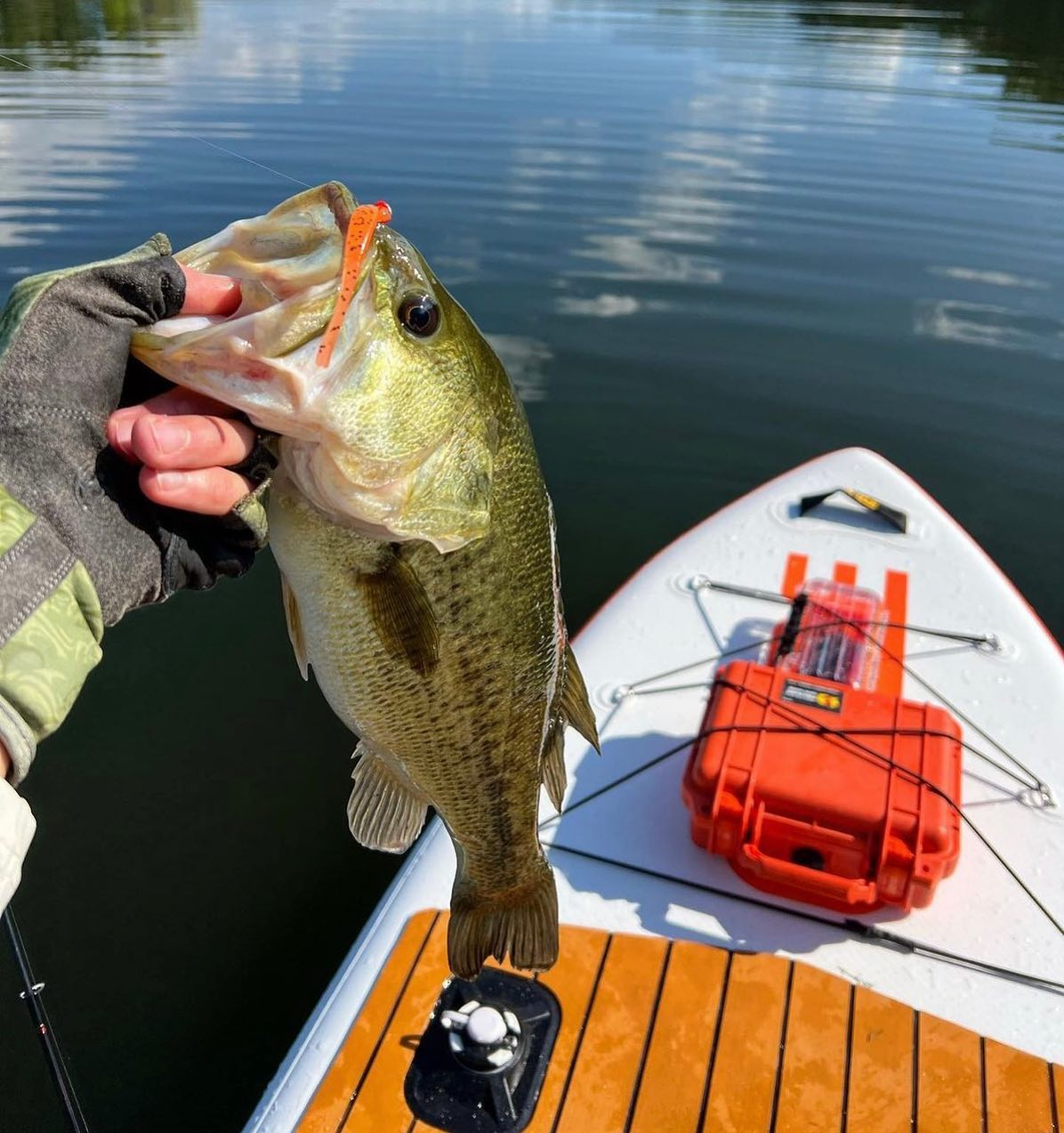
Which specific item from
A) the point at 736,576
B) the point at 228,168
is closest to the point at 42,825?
the point at 736,576

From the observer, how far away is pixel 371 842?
2.04 metres

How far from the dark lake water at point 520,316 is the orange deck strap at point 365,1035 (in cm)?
88

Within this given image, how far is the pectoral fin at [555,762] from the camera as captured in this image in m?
2.02

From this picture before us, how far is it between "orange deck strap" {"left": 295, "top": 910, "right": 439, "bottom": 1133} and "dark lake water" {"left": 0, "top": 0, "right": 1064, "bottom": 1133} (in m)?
0.88

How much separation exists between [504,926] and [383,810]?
43 cm

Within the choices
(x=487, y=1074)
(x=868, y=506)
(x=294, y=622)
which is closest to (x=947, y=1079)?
(x=487, y=1074)

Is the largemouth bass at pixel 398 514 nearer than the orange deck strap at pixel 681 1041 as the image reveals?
Yes

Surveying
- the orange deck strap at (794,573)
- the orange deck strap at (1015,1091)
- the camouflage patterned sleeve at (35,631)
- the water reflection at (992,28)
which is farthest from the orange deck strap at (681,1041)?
the water reflection at (992,28)

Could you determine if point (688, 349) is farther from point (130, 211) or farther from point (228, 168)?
point (228, 168)

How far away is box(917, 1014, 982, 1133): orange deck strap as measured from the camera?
95.2 inches

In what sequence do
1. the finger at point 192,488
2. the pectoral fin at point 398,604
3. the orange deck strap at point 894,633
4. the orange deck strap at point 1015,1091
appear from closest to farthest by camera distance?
the finger at point 192,488
the pectoral fin at point 398,604
the orange deck strap at point 1015,1091
the orange deck strap at point 894,633

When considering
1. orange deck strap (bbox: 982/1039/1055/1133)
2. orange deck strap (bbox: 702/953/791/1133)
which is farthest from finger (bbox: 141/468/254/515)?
orange deck strap (bbox: 982/1039/1055/1133)

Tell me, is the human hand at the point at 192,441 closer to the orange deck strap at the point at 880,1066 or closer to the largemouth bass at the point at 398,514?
the largemouth bass at the point at 398,514

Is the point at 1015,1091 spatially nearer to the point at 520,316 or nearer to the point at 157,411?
the point at 157,411
